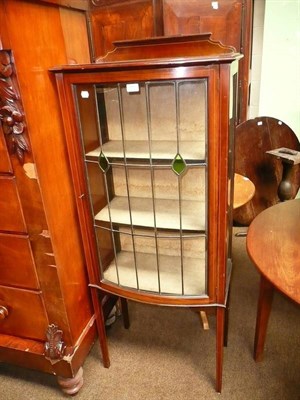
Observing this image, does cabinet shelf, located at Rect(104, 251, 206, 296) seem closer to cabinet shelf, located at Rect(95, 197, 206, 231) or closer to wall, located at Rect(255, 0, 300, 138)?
cabinet shelf, located at Rect(95, 197, 206, 231)

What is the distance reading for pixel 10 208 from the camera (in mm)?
1166

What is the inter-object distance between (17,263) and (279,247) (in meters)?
1.00

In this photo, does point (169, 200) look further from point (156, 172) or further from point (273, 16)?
point (273, 16)

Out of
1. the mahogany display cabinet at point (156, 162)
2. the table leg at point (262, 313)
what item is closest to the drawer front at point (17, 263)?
the mahogany display cabinet at point (156, 162)

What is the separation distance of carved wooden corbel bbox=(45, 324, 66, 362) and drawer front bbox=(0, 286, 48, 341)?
43 mm

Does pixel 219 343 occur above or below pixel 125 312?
above

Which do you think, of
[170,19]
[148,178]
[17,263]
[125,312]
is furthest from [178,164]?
[170,19]

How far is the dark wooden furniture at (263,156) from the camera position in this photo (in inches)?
92.8

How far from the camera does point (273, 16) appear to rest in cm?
234

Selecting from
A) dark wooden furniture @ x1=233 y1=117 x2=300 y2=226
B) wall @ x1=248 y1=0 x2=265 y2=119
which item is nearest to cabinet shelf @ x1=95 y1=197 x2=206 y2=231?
dark wooden furniture @ x1=233 y1=117 x2=300 y2=226

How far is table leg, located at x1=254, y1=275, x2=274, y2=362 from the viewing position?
1.38 metres

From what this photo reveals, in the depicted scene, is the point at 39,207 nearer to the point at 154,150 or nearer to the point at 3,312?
the point at 154,150

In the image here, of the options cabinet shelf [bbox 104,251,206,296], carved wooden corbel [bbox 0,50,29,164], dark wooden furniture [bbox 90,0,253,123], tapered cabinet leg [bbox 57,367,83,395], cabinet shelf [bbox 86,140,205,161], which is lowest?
tapered cabinet leg [bbox 57,367,83,395]

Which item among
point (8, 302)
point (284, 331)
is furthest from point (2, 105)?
point (284, 331)
